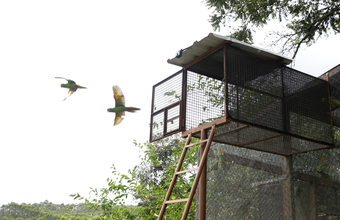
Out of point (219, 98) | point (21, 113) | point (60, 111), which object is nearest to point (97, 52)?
point (60, 111)

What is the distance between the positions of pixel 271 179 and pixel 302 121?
36.5 inches

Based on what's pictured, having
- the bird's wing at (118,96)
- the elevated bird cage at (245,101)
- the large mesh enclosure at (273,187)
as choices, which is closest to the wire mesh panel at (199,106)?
the elevated bird cage at (245,101)

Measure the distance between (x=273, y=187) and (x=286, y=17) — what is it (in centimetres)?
317

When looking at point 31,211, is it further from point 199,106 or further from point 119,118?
point 119,118

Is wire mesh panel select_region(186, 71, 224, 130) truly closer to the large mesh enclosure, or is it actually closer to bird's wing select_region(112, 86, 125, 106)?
the large mesh enclosure

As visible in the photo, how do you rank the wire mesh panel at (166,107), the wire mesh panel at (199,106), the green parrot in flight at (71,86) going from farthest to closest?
the wire mesh panel at (166,107) → the wire mesh panel at (199,106) → the green parrot in flight at (71,86)

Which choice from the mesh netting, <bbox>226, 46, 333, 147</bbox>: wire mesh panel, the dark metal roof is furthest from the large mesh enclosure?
the dark metal roof

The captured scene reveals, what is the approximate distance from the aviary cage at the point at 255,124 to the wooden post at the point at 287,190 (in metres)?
0.01

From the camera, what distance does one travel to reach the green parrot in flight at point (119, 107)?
2.27m

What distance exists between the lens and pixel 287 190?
3.63 meters

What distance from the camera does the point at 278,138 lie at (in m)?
3.32

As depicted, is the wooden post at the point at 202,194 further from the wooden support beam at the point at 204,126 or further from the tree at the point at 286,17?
the tree at the point at 286,17

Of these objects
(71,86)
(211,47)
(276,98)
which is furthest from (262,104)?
(71,86)

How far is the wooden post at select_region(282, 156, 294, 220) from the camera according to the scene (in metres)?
3.55
